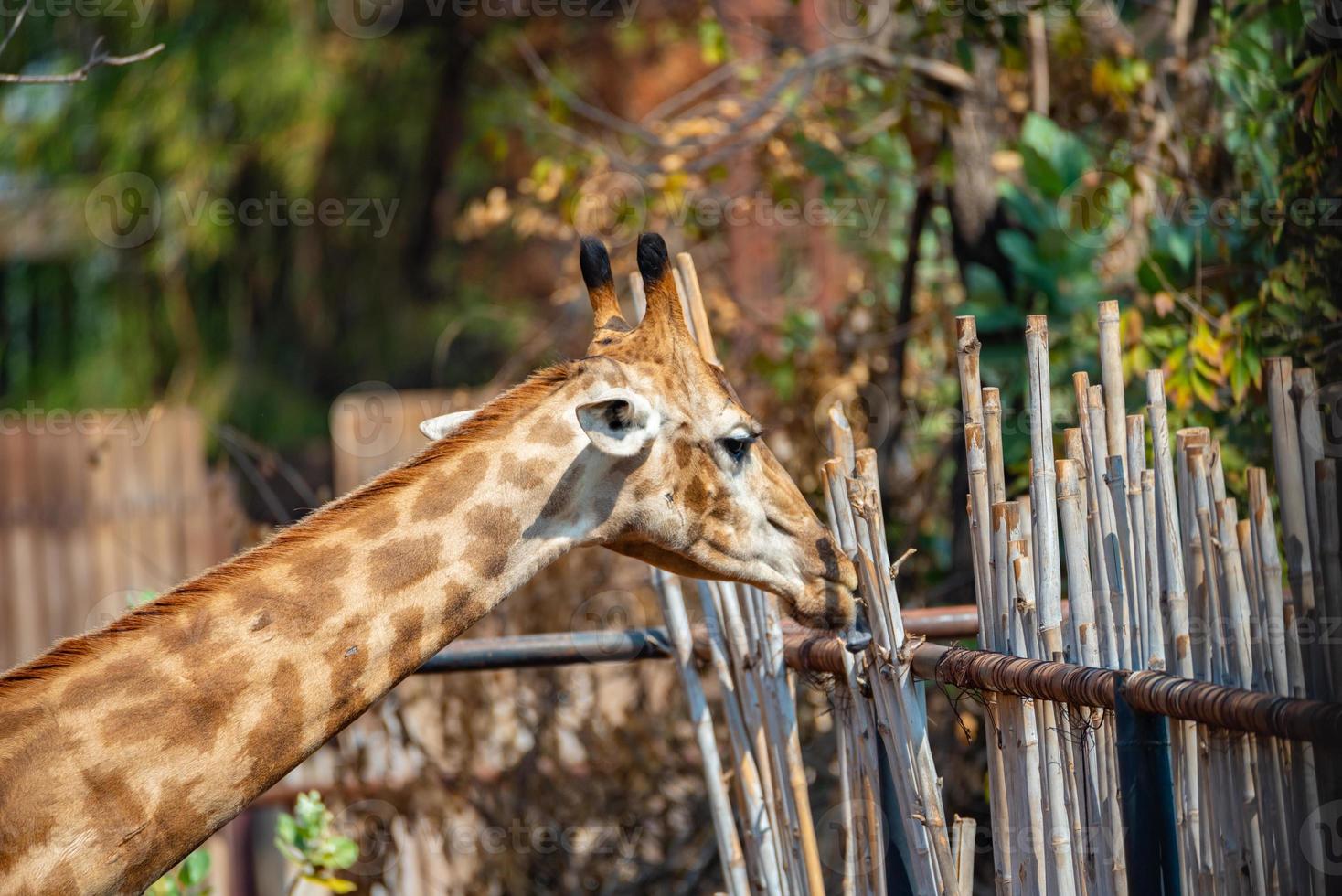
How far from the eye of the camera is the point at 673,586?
11.2ft

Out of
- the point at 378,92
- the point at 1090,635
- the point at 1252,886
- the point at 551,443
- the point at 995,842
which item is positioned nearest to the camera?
the point at 1252,886

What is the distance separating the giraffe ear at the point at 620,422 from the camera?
275cm

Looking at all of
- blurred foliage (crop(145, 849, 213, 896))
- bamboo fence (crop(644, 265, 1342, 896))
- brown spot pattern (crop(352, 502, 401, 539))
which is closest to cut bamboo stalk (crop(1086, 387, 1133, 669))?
bamboo fence (crop(644, 265, 1342, 896))

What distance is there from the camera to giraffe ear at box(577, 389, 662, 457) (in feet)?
9.03

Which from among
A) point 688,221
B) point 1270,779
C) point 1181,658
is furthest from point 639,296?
point 688,221

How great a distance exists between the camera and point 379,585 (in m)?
2.68

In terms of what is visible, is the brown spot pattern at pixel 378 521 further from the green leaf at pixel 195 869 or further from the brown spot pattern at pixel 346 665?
the green leaf at pixel 195 869

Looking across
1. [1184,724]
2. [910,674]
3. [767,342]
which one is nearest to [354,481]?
[767,342]

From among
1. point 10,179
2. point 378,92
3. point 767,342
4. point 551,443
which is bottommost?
point 551,443

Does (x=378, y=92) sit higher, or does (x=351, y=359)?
(x=378, y=92)

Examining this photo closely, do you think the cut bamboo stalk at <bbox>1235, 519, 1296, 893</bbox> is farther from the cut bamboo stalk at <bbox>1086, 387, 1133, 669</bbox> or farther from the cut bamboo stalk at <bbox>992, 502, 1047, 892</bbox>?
the cut bamboo stalk at <bbox>992, 502, 1047, 892</bbox>

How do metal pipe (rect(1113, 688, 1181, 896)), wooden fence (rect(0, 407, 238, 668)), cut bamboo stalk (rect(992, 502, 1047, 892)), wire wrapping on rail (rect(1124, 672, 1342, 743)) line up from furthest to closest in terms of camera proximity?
1. wooden fence (rect(0, 407, 238, 668))
2. cut bamboo stalk (rect(992, 502, 1047, 892))
3. metal pipe (rect(1113, 688, 1181, 896))
4. wire wrapping on rail (rect(1124, 672, 1342, 743))

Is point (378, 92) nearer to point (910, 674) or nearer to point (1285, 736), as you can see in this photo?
point (910, 674)

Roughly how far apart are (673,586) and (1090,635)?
136cm
